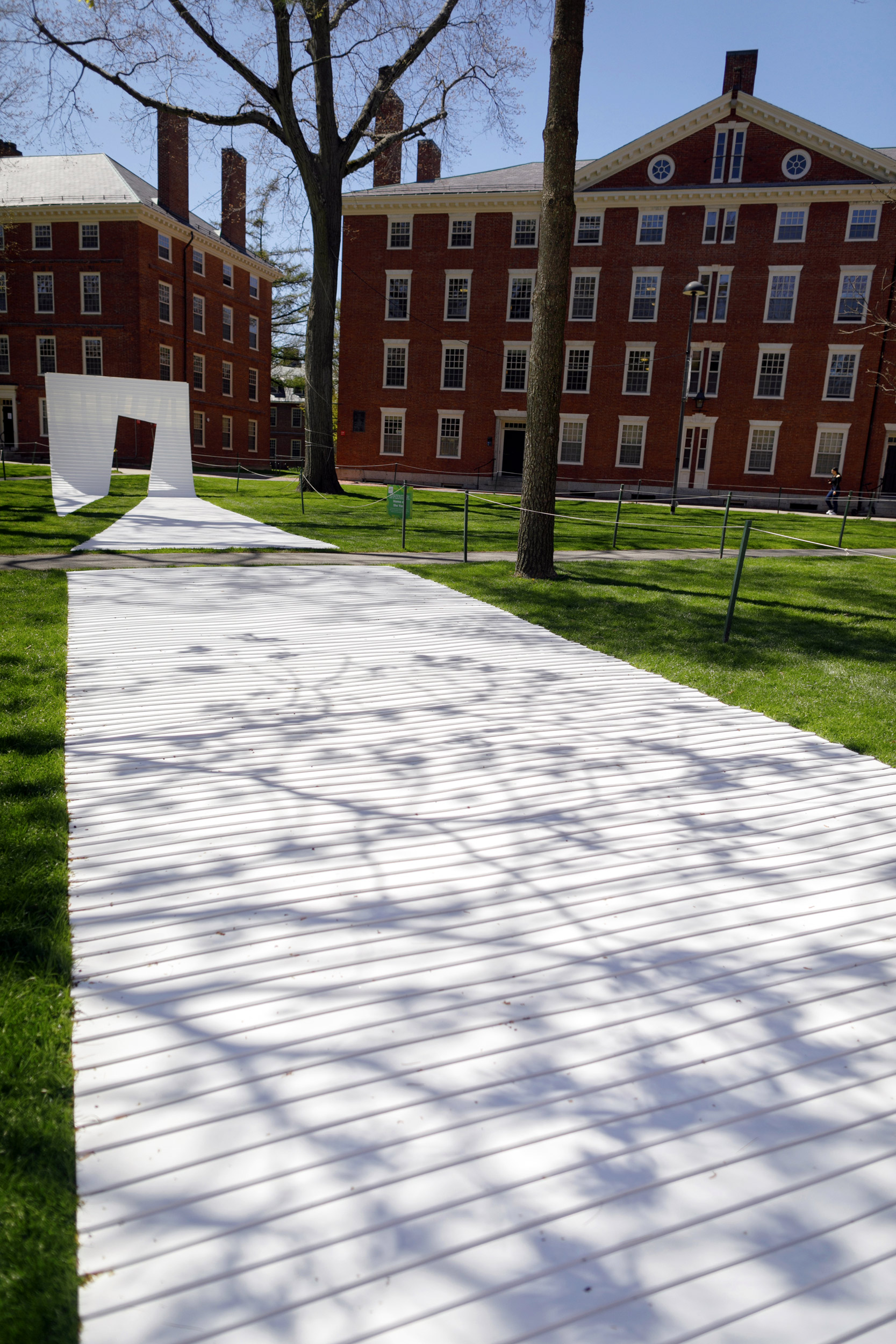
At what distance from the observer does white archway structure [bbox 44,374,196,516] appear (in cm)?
1919

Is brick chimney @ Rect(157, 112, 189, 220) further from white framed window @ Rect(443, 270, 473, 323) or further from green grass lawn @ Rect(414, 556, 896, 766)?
green grass lawn @ Rect(414, 556, 896, 766)

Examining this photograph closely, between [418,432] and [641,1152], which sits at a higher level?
[418,432]

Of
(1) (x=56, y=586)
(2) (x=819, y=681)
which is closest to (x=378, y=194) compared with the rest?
(1) (x=56, y=586)

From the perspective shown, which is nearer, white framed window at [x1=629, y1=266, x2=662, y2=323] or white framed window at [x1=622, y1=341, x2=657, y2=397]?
white framed window at [x1=629, y1=266, x2=662, y2=323]

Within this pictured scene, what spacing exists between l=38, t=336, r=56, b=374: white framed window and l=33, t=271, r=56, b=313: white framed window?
1355 mm

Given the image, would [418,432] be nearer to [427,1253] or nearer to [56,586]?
[56,586]

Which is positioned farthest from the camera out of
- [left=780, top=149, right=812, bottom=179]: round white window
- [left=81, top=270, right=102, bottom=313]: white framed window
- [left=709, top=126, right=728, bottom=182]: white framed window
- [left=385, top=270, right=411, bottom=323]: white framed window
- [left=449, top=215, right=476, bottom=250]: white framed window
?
[left=81, top=270, right=102, bottom=313]: white framed window

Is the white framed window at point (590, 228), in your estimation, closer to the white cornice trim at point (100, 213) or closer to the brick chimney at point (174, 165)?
the brick chimney at point (174, 165)

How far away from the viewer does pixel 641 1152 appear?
2471mm

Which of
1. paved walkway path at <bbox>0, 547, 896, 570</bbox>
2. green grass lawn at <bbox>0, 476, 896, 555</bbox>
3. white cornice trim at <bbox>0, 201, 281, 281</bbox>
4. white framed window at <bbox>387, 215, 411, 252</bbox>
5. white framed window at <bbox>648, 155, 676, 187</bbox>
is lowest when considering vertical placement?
paved walkway path at <bbox>0, 547, 896, 570</bbox>

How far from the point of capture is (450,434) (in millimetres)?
38594

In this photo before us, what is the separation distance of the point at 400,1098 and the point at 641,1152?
2.38 ft

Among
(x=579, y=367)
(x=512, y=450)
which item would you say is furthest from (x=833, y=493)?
(x=512, y=450)

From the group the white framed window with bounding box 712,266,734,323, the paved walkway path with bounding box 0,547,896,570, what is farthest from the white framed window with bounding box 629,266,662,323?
the paved walkway path with bounding box 0,547,896,570
